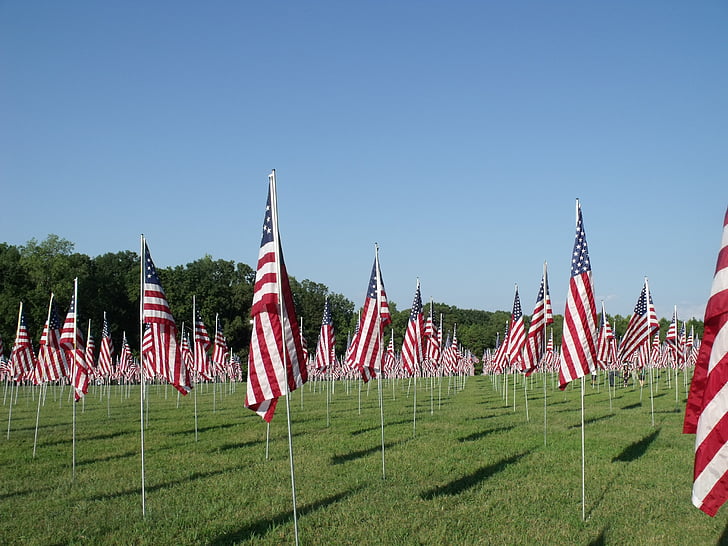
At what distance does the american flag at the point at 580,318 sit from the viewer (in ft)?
44.1

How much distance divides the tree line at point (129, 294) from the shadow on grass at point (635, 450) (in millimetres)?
47929

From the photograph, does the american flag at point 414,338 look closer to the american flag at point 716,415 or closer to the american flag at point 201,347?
the american flag at point 201,347

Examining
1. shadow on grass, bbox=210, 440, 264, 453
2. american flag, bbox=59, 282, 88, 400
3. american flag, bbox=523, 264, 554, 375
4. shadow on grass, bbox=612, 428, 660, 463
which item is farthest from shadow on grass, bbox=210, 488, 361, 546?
american flag, bbox=523, 264, 554, 375

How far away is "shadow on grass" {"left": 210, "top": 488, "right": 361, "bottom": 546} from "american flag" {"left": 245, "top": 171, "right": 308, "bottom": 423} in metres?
2.09

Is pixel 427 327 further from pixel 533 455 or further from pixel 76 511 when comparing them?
pixel 76 511

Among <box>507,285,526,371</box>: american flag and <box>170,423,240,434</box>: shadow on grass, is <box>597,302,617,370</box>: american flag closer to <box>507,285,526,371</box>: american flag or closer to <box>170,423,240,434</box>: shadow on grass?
<box>507,285,526,371</box>: american flag

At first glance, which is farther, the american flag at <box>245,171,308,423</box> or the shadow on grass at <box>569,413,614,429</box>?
the shadow on grass at <box>569,413,614,429</box>

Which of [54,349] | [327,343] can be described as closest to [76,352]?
[54,349]

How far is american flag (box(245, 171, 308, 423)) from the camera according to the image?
1028 centimetres

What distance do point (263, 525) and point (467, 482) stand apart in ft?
18.3

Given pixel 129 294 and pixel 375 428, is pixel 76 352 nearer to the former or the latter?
pixel 375 428

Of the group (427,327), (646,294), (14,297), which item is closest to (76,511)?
(427,327)

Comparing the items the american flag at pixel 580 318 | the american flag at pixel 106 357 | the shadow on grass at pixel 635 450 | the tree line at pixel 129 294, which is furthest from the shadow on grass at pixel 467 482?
the tree line at pixel 129 294

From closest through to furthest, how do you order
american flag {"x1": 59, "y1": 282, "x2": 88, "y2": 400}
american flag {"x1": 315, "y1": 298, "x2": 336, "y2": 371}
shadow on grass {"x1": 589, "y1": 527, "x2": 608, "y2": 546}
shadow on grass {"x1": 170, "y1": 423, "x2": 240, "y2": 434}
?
shadow on grass {"x1": 589, "y1": 527, "x2": 608, "y2": 546}
american flag {"x1": 59, "y1": 282, "x2": 88, "y2": 400}
shadow on grass {"x1": 170, "y1": 423, "x2": 240, "y2": 434}
american flag {"x1": 315, "y1": 298, "x2": 336, "y2": 371}
